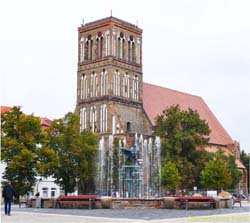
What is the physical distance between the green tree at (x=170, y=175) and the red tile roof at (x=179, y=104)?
14.3m

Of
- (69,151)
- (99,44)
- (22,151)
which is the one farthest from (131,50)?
(22,151)

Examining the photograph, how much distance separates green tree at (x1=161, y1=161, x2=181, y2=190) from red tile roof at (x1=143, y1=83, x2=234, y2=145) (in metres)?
14.3

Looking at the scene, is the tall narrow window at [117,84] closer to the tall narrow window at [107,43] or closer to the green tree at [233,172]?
the tall narrow window at [107,43]

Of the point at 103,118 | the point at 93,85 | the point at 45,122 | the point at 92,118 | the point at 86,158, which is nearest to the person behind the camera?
the point at 86,158

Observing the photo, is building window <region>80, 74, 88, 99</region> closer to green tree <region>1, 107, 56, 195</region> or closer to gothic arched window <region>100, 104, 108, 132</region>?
gothic arched window <region>100, 104, 108, 132</region>

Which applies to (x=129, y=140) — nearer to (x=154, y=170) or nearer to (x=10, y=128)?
(x=154, y=170)

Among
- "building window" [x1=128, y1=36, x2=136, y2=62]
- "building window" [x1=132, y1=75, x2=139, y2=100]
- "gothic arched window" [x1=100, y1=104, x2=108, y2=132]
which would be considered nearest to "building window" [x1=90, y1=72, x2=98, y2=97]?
"gothic arched window" [x1=100, y1=104, x2=108, y2=132]

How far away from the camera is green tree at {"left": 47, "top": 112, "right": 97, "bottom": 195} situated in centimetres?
4359

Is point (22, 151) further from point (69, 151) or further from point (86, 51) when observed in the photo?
point (86, 51)

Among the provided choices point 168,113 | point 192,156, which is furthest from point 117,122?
point 192,156

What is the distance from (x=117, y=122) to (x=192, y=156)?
1060 cm

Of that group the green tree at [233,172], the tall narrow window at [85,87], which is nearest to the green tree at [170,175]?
the tall narrow window at [85,87]

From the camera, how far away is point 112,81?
6206 centimetres

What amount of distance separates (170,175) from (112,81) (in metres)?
16.8
